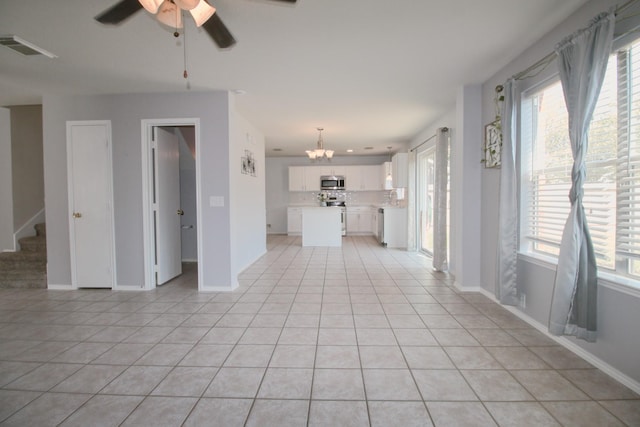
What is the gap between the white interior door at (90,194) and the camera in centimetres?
407

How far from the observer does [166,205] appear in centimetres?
439

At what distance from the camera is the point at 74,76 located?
3.43 m

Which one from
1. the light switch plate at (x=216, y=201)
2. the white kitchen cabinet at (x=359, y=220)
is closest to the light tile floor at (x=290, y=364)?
the light switch plate at (x=216, y=201)

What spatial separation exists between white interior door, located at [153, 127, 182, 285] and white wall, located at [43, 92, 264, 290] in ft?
0.69

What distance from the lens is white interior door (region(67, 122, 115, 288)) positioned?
13.4ft

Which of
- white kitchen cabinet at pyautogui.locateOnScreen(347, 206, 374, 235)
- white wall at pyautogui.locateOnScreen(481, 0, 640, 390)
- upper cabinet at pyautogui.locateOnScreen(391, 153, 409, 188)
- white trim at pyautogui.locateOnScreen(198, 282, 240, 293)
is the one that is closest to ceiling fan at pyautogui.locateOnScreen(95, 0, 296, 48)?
white wall at pyautogui.locateOnScreen(481, 0, 640, 390)

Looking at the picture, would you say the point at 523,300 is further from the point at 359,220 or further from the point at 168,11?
the point at 359,220

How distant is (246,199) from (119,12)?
146 inches

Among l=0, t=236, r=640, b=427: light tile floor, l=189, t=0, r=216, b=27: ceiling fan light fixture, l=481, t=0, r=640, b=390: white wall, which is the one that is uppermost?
l=189, t=0, r=216, b=27: ceiling fan light fixture

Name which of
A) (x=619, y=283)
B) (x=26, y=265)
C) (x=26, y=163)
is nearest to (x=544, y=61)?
(x=619, y=283)

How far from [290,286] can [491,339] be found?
2.47 m

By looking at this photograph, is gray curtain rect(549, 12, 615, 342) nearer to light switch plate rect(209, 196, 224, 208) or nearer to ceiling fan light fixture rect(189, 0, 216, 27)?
ceiling fan light fixture rect(189, 0, 216, 27)

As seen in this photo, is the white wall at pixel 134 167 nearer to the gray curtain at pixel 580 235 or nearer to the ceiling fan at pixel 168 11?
the ceiling fan at pixel 168 11

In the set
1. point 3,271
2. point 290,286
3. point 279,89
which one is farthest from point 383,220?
point 3,271
